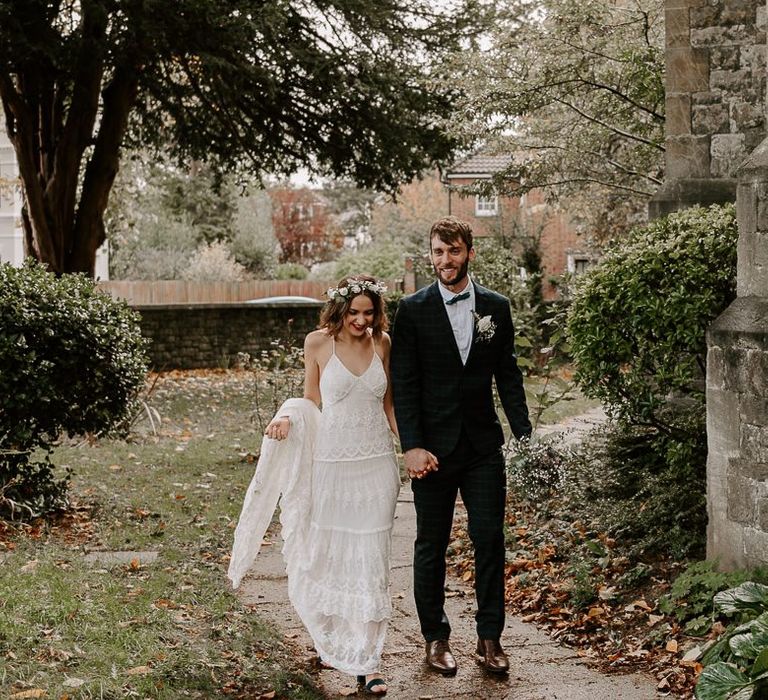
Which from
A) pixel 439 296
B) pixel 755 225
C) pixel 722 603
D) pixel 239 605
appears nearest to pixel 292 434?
pixel 439 296

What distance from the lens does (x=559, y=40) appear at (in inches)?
489

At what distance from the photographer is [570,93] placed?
43.0 feet

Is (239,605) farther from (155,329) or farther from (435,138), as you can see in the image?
(155,329)

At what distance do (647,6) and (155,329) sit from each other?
13.9 m

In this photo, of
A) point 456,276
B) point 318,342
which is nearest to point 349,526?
point 318,342

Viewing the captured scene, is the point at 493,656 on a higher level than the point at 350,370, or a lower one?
lower

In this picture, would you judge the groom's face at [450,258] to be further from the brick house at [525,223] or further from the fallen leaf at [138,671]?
the brick house at [525,223]

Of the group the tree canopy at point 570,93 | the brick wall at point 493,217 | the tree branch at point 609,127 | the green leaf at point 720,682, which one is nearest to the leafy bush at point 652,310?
the green leaf at point 720,682

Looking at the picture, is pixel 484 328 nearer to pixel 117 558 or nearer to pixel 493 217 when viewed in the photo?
pixel 117 558

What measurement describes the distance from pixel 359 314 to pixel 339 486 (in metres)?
0.85

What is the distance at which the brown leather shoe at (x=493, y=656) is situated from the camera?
5.29 meters

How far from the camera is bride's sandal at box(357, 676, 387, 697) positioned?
16.4ft

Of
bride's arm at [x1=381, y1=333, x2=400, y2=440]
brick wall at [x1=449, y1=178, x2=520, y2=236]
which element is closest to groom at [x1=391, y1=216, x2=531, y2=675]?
bride's arm at [x1=381, y1=333, x2=400, y2=440]

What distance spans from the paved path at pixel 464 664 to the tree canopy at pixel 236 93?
8795mm
